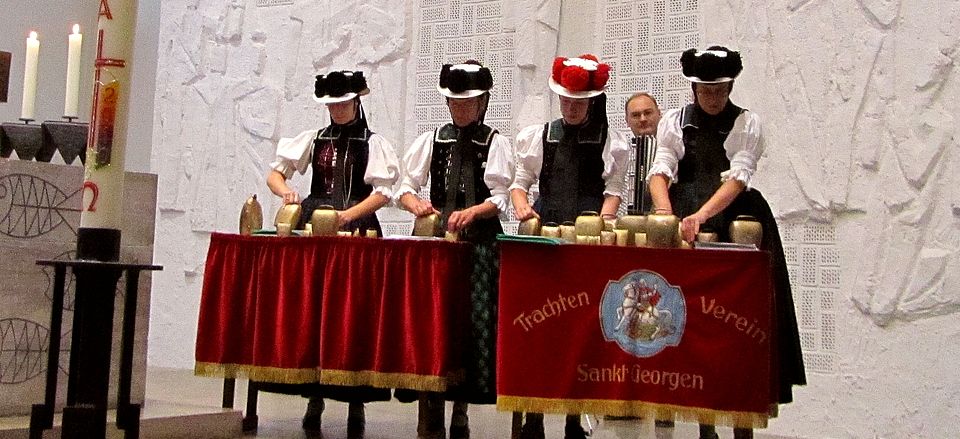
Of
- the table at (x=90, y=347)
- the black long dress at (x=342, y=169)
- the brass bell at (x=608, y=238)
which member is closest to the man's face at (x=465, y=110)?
the black long dress at (x=342, y=169)

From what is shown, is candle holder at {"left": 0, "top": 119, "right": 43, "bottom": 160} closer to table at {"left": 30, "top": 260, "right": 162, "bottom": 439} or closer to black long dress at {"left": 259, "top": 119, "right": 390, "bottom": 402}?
black long dress at {"left": 259, "top": 119, "right": 390, "bottom": 402}

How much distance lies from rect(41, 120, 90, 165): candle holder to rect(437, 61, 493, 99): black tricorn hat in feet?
5.72

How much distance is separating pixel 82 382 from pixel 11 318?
2.57 metres

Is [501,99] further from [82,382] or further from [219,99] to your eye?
[82,382]

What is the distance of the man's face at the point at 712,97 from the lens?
16.7 ft

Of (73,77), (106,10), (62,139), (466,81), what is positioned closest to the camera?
(106,10)

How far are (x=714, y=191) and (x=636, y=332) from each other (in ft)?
2.93

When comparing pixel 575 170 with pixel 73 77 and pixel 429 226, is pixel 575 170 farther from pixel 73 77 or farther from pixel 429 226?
pixel 73 77

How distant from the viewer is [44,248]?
5.38 metres

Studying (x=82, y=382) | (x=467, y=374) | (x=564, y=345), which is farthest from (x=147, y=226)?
(x=82, y=382)

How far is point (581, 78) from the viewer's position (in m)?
5.38

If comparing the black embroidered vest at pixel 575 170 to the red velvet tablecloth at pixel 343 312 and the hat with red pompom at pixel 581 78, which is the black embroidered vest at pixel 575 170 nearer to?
the hat with red pompom at pixel 581 78

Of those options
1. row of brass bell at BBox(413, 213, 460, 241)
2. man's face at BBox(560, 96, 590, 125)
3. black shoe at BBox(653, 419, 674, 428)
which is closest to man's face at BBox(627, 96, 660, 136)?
man's face at BBox(560, 96, 590, 125)

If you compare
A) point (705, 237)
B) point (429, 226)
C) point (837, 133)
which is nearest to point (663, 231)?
point (705, 237)
